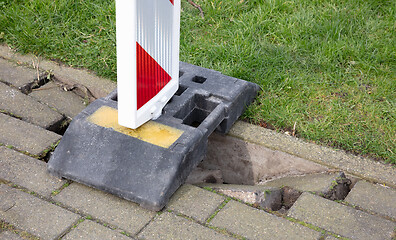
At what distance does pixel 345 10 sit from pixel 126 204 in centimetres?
250

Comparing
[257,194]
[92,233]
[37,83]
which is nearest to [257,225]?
[257,194]

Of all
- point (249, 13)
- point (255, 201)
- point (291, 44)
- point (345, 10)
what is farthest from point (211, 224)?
point (345, 10)

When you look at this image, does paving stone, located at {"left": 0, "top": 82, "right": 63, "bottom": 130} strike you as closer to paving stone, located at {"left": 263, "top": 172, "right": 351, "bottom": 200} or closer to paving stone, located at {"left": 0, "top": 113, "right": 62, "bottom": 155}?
paving stone, located at {"left": 0, "top": 113, "right": 62, "bottom": 155}

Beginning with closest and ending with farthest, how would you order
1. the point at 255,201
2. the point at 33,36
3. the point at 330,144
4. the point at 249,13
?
the point at 255,201 < the point at 330,144 < the point at 33,36 < the point at 249,13

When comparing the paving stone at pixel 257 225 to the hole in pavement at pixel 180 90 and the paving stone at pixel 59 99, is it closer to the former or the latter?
the hole in pavement at pixel 180 90

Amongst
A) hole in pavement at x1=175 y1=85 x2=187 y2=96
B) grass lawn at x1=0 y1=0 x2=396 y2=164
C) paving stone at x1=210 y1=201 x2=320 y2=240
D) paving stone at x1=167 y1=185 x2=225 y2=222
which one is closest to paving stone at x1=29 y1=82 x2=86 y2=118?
grass lawn at x1=0 y1=0 x2=396 y2=164

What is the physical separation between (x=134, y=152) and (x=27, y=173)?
60 centimetres

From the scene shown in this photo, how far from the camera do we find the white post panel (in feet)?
7.67

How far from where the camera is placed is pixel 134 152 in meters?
2.60

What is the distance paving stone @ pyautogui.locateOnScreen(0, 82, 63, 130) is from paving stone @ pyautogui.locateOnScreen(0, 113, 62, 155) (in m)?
0.09

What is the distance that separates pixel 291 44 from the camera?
3.79m

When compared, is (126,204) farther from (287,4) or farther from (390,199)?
(287,4)

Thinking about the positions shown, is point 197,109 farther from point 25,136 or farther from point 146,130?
point 25,136

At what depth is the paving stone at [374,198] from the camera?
2576 millimetres
